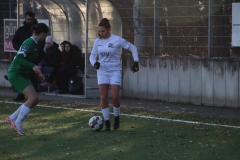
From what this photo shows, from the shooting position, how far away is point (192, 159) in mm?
8414

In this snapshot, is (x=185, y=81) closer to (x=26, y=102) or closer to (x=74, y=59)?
(x=74, y=59)

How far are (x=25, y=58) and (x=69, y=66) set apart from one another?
237 inches

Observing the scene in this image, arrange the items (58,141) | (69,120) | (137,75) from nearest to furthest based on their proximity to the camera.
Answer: (58,141) → (69,120) → (137,75)

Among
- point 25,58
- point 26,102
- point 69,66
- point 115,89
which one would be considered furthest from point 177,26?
point 26,102

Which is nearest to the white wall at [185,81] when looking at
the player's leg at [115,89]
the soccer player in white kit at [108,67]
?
the soccer player in white kit at [108,67]

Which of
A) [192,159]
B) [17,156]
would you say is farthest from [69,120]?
[192,159]

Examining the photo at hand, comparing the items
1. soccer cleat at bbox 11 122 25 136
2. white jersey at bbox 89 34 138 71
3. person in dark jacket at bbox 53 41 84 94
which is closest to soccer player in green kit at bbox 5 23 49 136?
soccer cleat at bbox 11 122 25 136

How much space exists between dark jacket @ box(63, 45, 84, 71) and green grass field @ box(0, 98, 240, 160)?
3.90m

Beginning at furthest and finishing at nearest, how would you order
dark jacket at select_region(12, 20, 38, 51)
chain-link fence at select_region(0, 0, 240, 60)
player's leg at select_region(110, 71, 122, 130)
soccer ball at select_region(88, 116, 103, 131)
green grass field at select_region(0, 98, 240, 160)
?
dark jacket at select_region(12, 20, 38, 51) < chain-link fence at select_region(0, 0, 240, 60) < player's leg at select_region(110, 71, 122, 130) < soccer ball at select_region(88, 116, 103, 131) < green grass field at select_region(0, 98, 240, 160)

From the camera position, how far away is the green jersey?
34.7 ft

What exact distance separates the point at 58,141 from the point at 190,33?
19.9 ft

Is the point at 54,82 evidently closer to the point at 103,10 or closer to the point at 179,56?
the point at 103,10

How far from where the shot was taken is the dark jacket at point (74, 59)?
659 inches

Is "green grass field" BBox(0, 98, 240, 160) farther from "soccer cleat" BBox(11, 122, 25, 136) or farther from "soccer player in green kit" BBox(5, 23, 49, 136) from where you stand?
"soccer player in green kit" BBox(5, 23, 49, 136)
